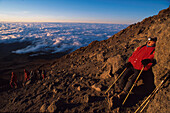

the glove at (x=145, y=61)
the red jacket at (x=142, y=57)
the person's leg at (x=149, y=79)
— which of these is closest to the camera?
the glove at (x=145, y=61)

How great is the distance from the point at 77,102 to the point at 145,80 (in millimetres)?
2309

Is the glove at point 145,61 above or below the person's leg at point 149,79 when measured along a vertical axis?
above

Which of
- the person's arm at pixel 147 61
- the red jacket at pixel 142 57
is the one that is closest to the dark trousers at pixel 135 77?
the red jacket at pixel 142 57

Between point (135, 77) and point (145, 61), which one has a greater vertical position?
point (145, 61)

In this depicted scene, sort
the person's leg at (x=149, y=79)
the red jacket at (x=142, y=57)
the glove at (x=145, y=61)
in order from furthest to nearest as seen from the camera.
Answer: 1. the person's leg at (x=149, y=79)
2. the red jacket at (x=142, y=57)
3. the glove at (x=145, y=61)

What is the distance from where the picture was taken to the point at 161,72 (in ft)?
8.16

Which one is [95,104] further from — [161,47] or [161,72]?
[161,47]

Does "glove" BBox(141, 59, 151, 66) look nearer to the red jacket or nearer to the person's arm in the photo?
the person's arm

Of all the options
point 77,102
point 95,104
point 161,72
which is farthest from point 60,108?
point 161,72

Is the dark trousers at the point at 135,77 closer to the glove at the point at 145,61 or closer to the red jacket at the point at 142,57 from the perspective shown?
the red jacket at the point at 142,57

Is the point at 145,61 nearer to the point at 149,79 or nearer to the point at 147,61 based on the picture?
the point at 147,61

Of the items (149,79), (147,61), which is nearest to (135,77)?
(149,79)

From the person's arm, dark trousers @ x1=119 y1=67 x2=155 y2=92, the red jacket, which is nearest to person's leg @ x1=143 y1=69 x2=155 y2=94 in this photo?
dark trousers @ x1=119 y1=67 x2=155 y2=92

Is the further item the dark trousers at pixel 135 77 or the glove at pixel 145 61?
the dark trousers at pixel 135 77
